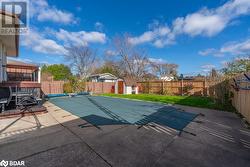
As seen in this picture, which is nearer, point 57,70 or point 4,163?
point 4,163

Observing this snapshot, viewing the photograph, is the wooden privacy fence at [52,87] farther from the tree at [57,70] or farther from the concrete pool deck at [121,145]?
the tree at [57,70]

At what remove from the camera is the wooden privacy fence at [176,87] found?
14.6m

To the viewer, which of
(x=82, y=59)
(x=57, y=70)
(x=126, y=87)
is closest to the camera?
(x=126, y=87)

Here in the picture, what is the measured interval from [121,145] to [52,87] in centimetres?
1612

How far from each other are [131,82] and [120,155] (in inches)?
648

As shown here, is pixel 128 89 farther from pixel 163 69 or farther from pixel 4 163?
pixel 4 163

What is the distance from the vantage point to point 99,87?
2039 cm

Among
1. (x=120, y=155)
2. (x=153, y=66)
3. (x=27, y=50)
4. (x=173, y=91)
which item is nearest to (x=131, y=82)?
(x=173, y=91)

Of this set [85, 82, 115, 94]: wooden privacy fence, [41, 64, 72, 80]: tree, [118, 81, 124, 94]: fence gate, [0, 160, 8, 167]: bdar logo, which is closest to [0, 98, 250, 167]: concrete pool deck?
[0, 160, 8, 167]: bdar logo

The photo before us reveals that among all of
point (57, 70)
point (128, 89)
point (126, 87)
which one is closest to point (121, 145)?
point (126, 87)

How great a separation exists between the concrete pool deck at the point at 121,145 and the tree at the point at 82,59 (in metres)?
26.4

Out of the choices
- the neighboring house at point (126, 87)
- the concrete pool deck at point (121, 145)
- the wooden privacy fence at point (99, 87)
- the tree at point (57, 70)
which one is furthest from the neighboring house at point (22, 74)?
the tree at point (57, 70)

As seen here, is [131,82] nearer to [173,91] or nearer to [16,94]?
[173,91]

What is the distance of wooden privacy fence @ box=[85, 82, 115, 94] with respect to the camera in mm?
19581
